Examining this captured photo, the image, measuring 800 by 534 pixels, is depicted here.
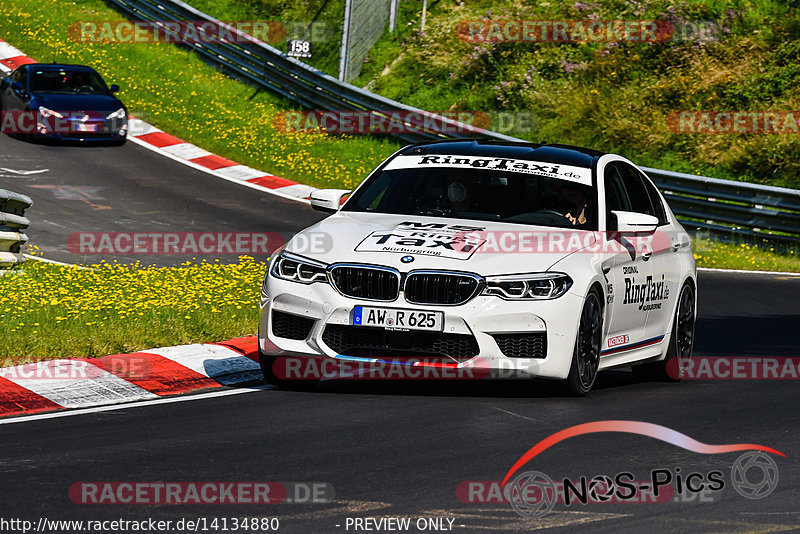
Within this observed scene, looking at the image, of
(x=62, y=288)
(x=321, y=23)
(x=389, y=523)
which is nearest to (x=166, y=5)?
(x=321, y=23)

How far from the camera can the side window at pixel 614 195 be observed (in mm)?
9434

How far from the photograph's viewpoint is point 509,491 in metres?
6.02

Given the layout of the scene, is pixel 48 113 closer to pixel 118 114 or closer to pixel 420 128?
pixel 118 114

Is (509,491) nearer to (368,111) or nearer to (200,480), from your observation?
(200,480)

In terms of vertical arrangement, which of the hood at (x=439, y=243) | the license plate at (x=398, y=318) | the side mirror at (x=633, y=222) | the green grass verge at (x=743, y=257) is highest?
the side mirror at (x=633, y=222)

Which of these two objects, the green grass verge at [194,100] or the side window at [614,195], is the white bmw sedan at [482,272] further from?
the green grass verge at [194,100]

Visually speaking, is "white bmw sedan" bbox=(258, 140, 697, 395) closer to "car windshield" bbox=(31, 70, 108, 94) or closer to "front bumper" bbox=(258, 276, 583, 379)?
"front bumper" bbox=(258, 276, 583, 379)

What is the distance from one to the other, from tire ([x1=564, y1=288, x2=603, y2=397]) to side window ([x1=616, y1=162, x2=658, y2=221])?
1484mm

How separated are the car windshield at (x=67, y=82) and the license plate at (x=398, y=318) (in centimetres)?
1843

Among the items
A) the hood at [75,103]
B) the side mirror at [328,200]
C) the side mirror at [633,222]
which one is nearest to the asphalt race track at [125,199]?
the hood at [75,103]

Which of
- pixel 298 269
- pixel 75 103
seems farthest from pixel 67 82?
pixel 298 269

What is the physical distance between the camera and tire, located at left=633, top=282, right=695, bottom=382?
1017 centimetres

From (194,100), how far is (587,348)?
74.5 ft

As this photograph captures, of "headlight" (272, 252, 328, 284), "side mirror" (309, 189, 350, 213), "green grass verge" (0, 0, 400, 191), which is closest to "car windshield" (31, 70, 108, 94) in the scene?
"green grass verge" (0, 0, 400, 191)
